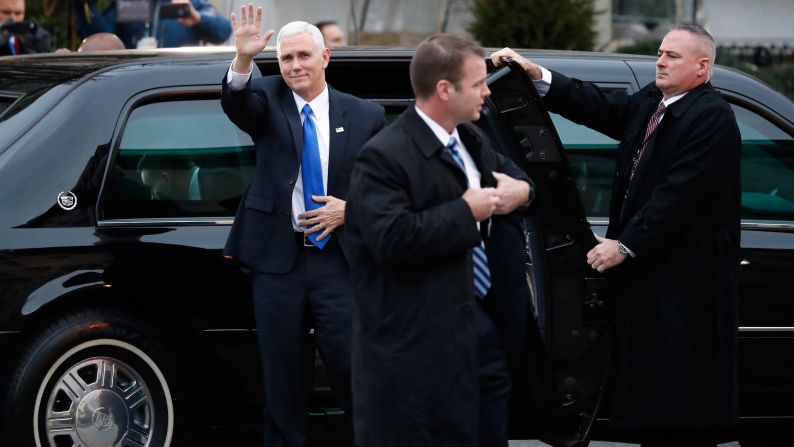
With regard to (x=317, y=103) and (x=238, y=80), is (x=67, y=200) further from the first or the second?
(x=317, y=103)

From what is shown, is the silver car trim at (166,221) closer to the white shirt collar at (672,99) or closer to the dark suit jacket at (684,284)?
the dark suit jacket at (684,284)

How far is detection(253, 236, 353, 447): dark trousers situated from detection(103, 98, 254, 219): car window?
1.68ft

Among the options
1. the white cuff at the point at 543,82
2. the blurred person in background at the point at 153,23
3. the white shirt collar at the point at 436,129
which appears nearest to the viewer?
the white shirt collar at the point at 436,129

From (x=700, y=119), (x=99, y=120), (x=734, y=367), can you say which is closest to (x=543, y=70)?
(x=700, y=119)

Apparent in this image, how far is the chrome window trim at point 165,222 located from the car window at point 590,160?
4.35 ft

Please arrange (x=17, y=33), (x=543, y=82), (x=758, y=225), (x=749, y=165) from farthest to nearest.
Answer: (x=17, y=33)
(x=749, y=165)
(x=758, y=225)
(x=543, y=82)

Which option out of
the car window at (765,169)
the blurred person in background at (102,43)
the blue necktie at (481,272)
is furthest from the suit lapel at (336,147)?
the blurred person in background at (102,43)

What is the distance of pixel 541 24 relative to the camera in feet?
58.5

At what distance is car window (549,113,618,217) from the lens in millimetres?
5781

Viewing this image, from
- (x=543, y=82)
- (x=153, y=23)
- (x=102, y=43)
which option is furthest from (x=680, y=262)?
(x=153, y=23)

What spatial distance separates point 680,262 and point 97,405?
2.06 meters

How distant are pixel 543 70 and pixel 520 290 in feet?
4.41

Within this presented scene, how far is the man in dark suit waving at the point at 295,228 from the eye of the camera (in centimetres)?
507

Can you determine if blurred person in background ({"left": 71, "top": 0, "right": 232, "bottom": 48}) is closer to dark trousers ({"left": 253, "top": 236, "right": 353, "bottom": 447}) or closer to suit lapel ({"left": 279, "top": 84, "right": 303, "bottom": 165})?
suit lapel ({"left": 279, "top": 84, "right": 303, "bottom": 165})
